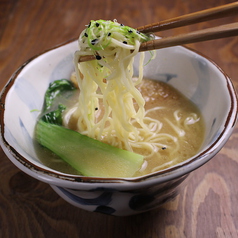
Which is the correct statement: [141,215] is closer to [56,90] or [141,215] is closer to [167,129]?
[167,129]

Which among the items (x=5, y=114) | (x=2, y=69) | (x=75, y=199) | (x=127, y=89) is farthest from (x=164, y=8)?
(x=75, y=199)

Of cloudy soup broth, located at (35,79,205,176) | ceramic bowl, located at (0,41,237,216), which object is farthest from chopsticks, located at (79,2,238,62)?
cloudy soup broth, located at (35,79,205,176)

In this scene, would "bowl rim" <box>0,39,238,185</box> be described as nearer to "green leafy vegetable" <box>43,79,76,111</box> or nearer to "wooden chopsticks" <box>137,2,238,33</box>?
"wooden chopsticks" <box>137,2,238,33</box>

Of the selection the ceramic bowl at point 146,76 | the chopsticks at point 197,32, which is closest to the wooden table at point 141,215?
the ceramic bowl at point 146,76

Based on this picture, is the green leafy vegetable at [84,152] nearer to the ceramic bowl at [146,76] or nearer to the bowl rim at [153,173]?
the ceramic bowl at [146,76]

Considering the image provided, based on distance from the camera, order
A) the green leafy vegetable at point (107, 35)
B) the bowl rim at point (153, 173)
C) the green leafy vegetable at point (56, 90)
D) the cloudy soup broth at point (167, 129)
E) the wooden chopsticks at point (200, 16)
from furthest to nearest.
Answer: the green leafy vegetable at point (56, 90)
the cloudy soup broth at point (167, 129)
the green leafy vegetable at point (107, 35)
the wooden chopsticks at point (200, 16)
the bowl rim at point (153, 173)

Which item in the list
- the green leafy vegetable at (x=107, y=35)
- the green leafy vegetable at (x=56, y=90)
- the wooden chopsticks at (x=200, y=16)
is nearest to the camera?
the wooden chopsticks at (x=200, y=16)

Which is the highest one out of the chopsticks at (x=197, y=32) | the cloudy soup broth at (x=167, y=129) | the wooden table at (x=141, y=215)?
the chopsticks at (x=197, y=32)
